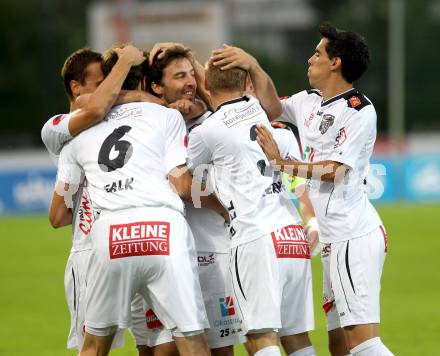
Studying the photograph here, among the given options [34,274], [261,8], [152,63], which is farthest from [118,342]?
[261,8]

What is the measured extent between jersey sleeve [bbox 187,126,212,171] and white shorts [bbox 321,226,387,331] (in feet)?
3.69

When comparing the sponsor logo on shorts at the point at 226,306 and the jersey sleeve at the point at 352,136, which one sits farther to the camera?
the sponsor logo on shorts at the point at 226,306

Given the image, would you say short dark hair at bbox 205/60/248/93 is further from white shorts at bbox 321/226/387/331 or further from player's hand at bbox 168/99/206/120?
white shorts at bbox 321/226/387/331

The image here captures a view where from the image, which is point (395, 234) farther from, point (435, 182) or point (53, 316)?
point (53, 316)

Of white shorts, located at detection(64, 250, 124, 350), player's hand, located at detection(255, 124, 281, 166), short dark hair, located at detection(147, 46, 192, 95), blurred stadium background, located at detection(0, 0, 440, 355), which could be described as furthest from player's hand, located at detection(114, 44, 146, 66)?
blurred stadium background, located at detection(0, 0, 440, 355)

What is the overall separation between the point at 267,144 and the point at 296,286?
3.15 ft

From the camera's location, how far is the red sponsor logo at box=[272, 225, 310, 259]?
6.51m

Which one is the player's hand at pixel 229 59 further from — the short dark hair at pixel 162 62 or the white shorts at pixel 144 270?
the white shorts at pixel 144 270

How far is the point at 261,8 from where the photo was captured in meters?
62.0

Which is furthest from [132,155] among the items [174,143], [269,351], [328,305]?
[328,305]

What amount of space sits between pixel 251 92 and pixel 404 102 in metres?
34.3

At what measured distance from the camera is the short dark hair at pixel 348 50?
6980mm

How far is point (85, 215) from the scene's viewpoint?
7125mm

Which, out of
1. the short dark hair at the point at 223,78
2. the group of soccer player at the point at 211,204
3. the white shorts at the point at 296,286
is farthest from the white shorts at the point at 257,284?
the short dark hair at the point at 223,78
